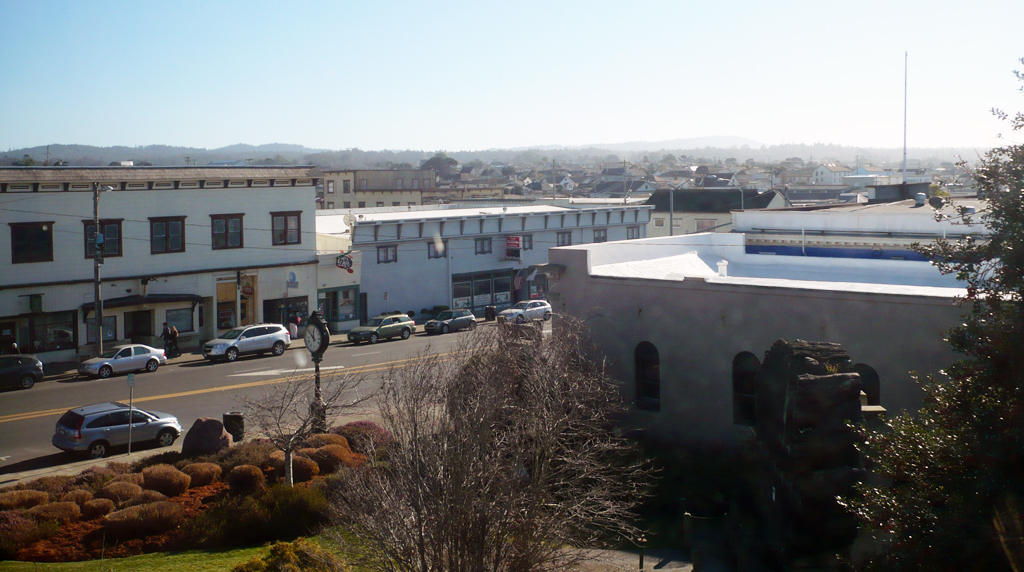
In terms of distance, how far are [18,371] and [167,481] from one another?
1730cm

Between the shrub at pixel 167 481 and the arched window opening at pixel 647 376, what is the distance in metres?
12.0

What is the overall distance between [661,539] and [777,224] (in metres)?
18.4

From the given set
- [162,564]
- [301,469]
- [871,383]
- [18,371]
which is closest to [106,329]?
[18,371]

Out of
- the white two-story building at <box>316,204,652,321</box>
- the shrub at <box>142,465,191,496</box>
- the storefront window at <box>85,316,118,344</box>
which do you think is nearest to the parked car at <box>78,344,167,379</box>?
the storefront window at <box>85,316,118,344</box>

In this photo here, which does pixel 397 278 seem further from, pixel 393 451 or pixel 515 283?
pixel 393 451

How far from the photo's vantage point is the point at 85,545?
1537 cm

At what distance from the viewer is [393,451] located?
33.5 ft

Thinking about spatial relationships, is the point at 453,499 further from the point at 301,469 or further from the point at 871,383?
the point at 871,383

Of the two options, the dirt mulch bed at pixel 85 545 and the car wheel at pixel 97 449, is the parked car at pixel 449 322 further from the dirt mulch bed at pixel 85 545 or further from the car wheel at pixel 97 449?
the dirt mulch bed at pixel 85 545

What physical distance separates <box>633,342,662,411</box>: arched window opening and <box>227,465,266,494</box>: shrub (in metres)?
10.6

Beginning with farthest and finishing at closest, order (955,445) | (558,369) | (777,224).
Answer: (777,224), (558,369), (955,445)

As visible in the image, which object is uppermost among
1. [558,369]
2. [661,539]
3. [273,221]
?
[273,221]

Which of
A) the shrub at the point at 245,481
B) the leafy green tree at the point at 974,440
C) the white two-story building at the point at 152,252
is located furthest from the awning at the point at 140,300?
the leafy green tree at the point at 974,440

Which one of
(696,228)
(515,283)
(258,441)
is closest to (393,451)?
(258,441)
